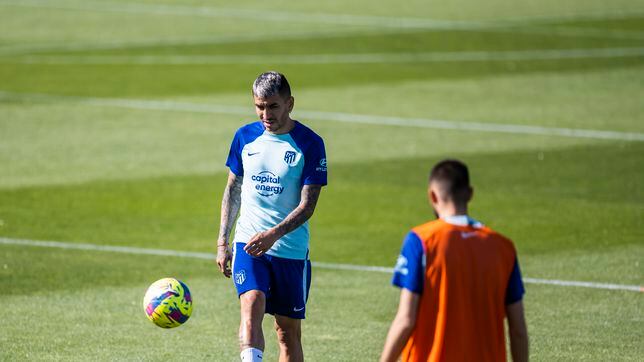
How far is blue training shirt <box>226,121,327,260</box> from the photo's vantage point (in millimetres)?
8805

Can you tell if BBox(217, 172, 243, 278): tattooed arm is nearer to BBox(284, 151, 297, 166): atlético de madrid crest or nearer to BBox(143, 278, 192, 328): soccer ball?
BBox(284, 151, 297, 166): atlético de madrid crest

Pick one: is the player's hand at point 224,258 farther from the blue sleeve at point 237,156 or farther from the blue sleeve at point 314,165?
the blue sleeve at point 314,165

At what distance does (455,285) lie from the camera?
21.3ft

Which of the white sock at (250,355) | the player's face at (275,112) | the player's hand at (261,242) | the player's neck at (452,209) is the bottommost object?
the white sock at (250,355)

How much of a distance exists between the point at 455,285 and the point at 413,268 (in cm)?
24

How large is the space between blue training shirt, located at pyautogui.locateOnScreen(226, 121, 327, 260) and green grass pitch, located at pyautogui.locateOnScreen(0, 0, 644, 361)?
188cm

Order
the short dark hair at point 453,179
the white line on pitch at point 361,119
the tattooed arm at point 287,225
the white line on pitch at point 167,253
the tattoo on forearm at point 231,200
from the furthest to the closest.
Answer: the white line on pitch at point 361,119, the white line on pitch at point 167,253, the tattoo on forearm at point 231,200, the tattooed arm at point 287,225, the short dark hair at point 453,179

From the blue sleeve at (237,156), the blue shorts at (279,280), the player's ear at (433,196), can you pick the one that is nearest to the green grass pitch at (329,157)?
the blue shorts at (279,280)

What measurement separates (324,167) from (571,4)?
123 ft

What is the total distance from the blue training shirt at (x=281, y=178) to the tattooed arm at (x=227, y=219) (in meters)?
0.12

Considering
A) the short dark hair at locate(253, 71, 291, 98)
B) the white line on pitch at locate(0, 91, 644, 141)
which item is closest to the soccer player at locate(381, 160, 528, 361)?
the short dark hair at locate(253, 71, 291, 98)

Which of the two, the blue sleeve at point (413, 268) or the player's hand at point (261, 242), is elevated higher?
the player's hand at point (261, 242)

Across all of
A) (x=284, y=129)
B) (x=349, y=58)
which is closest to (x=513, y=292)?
(x=284, y=129)

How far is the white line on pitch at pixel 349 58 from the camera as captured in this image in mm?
31203
